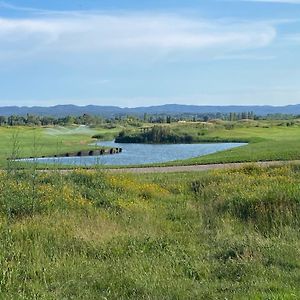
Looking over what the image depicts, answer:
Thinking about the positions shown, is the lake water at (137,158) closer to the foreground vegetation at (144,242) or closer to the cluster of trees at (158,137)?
the foreground vegetation at (144,242)

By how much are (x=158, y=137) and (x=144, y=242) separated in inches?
2699

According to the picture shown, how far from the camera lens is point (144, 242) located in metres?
9.66

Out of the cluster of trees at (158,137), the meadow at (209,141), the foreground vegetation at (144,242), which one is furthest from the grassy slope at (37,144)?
the foreground vegetation at (144,242)

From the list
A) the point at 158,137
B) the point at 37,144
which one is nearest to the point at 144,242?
the point at 37,144

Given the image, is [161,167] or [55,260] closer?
[55,260]

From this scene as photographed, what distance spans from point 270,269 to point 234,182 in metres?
10.4

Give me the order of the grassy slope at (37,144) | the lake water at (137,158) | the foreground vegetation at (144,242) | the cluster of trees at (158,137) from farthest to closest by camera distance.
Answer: the cluster of trees at (158,137), the grassy slope at (37,144), the lake water at (137,158), the foreground vegetation at (144,242)

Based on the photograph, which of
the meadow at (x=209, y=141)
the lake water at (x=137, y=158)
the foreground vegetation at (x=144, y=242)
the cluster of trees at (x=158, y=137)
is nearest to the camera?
the foreground vegetation at (x=144, y=242)

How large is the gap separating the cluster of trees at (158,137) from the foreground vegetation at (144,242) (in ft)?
197

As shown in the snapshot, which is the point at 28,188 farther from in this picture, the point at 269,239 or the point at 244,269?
the point at 244,269

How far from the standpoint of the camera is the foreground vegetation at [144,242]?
290 inches

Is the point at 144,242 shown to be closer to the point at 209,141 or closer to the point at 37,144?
the point at 37,144

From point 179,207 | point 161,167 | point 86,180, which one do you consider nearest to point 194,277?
point 179,207

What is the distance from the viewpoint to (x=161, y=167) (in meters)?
29.9
